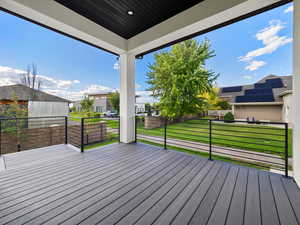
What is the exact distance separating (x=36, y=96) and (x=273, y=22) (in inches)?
467

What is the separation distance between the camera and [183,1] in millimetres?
2188

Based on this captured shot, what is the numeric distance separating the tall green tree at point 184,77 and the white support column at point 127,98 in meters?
3.45

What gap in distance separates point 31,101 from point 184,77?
7.79 m

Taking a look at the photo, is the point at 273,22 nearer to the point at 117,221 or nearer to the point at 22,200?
the point at 117,221

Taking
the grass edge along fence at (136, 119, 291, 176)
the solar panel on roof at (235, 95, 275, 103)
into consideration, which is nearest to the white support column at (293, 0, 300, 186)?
the grass edge along fence at (136, 119, 291, 176)

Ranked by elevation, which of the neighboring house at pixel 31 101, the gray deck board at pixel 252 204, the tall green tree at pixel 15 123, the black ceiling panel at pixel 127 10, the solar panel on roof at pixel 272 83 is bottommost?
the gray deck board at pixel 252 204

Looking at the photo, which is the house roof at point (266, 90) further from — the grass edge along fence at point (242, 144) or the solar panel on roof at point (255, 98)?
the grass edge along fence at point (242, 144)

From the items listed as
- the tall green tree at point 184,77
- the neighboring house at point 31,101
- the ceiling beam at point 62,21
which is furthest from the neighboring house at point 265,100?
the neighboring house at point 31,101

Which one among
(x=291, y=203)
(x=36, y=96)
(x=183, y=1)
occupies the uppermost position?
(x=183, y=1)

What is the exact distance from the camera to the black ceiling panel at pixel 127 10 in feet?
7.20

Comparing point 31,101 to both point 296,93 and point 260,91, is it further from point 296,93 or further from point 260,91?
point 260,91

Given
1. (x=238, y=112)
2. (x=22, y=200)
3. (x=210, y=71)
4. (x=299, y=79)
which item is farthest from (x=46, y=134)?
(x=238, y=112)

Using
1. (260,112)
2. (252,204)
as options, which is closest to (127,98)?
(252,204)

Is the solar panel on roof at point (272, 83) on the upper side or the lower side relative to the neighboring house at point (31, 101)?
upper
